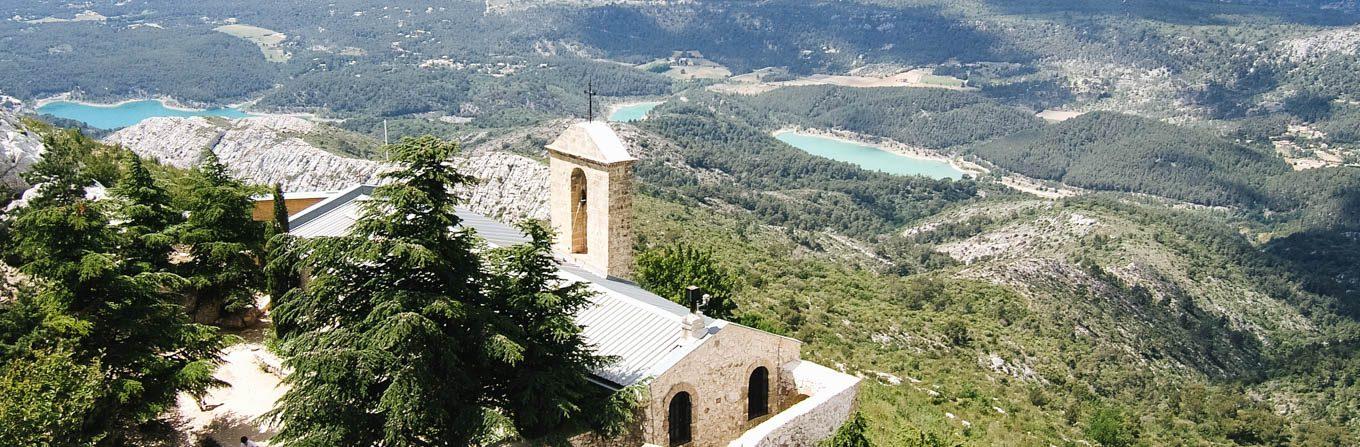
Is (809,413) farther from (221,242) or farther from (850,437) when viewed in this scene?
(221,242)

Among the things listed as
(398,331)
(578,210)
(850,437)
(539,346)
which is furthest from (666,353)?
(578,210)

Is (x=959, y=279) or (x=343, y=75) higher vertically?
(x=959, y=279)

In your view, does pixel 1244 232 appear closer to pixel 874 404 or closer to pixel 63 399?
pixel 874 404

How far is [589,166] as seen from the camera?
19.5 meters

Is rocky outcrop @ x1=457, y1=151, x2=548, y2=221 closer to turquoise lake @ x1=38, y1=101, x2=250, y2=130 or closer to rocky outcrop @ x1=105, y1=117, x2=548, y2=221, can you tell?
rocky outcrop @ x1=105, y1=117, x2=548, y2=221

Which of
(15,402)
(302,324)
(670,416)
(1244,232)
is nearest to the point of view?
(15,402)

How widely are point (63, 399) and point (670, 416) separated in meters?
9.48

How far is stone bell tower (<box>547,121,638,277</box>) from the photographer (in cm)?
1920

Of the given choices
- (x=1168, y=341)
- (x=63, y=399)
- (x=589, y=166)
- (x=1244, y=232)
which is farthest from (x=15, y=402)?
(x=1244, y=232)

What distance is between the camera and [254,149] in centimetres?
6844

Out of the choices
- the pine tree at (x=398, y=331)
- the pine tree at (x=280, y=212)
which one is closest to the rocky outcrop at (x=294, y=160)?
the pine tree at (x=280, y=212)

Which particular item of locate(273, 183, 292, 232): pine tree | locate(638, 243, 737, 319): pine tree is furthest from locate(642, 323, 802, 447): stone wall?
locate(273, 183, 292, 232): pine tree

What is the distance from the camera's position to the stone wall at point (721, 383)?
15.5m

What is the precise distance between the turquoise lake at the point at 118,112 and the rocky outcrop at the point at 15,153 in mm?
124171
